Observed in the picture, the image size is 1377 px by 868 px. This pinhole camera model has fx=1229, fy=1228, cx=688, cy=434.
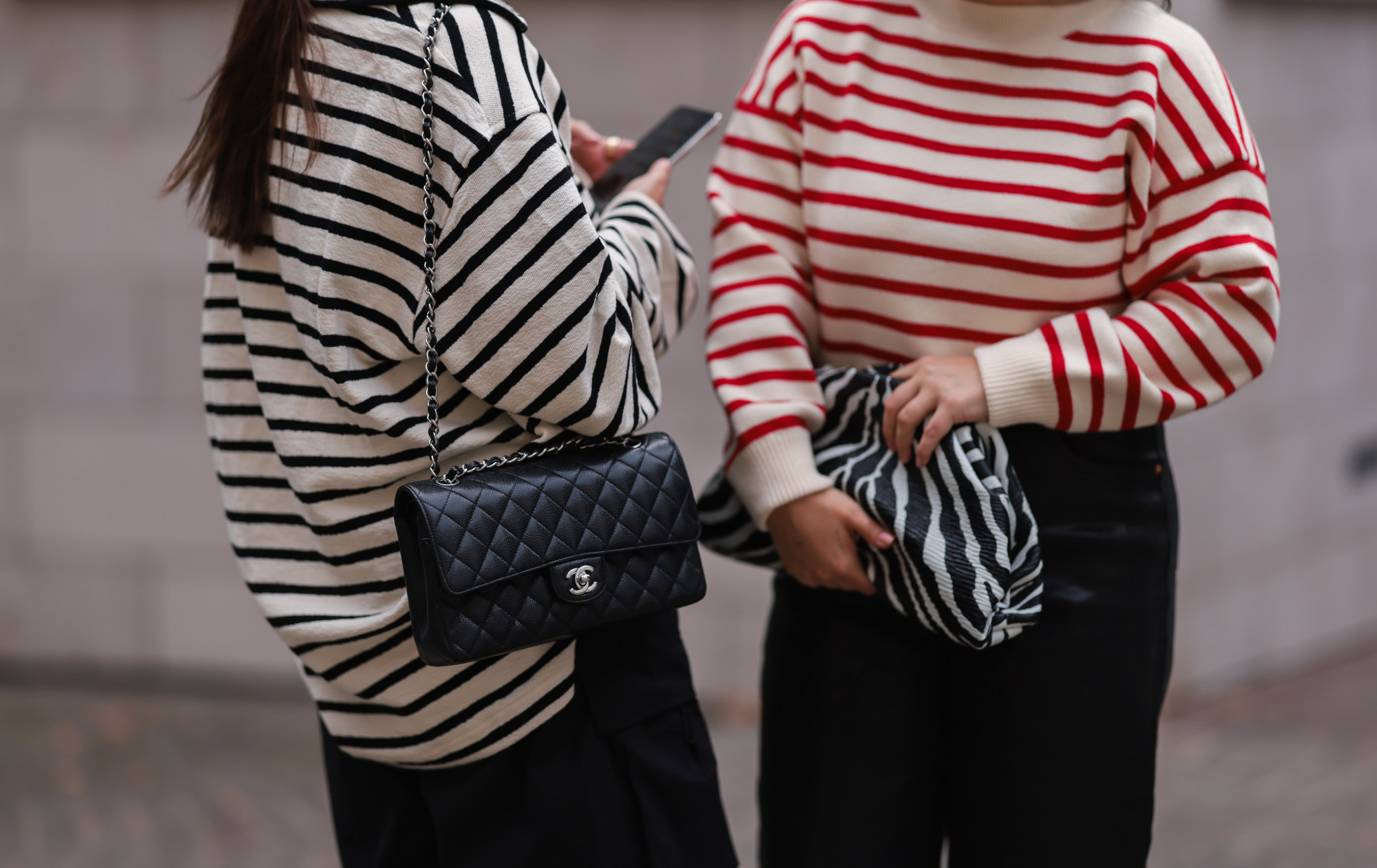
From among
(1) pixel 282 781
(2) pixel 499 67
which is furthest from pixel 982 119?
(1) pixel 282 781

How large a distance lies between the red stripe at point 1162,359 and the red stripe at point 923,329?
156 millimetres

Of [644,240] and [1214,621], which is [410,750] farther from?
[1214,621]

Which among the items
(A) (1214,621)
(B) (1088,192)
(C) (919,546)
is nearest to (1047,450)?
(C) (919,546)

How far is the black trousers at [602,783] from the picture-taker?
1467mm

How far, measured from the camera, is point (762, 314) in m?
1.72

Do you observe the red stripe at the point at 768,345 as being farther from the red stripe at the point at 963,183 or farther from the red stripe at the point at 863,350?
the red stripe at the point at 963,183

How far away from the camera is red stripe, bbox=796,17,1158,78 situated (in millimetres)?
1573

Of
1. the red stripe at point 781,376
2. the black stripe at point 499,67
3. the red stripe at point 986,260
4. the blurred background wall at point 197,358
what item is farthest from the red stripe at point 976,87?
the blurred background wall at point 197,358

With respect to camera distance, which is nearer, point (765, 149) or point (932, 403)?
point (932, 403)

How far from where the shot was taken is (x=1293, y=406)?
161 inches

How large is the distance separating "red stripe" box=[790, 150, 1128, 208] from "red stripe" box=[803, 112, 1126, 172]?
34mm

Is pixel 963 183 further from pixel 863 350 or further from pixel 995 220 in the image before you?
pixel 863 350

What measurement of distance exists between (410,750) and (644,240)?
0.69 meters

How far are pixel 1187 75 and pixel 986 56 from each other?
0.26 m
